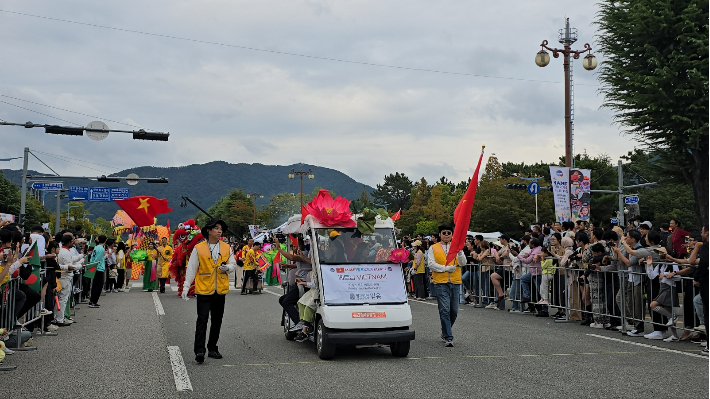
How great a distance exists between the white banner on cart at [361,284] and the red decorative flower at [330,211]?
65 cm

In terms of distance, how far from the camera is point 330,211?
10047 mm

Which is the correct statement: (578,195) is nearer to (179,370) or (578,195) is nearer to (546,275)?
(546,275)

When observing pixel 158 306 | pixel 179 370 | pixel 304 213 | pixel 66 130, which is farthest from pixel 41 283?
pixel 66 130

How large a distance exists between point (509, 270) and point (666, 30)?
11.8 meters

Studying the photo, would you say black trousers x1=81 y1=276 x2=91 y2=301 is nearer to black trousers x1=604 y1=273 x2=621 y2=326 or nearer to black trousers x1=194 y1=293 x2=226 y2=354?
black trousers x1=194 y1=293 x2=226 y2=354

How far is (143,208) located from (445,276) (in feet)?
33.3

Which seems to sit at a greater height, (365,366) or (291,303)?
(291,303)

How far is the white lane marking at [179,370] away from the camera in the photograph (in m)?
7.40

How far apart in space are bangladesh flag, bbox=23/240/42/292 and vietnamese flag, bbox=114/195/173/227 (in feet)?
22.9

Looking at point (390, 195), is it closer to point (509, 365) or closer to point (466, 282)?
point (466, 282)

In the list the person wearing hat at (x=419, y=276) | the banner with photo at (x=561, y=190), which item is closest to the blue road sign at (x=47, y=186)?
the person wearing hat at (x=419, y=276)

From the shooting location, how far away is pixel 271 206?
106m

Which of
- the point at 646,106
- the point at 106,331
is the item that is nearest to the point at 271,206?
the point at 646,106

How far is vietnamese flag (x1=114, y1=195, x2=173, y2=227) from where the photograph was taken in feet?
59.0
